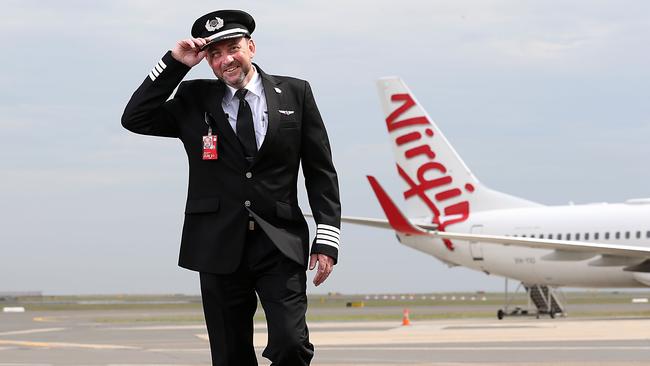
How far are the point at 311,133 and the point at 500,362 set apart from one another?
5.68 m

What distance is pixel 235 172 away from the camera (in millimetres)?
4957

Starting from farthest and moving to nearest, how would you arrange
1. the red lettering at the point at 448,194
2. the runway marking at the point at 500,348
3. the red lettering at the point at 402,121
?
→ the red lettering at the point at 402,121
the red lettering at the point at 448,194
the runway marking at the point at 500,348

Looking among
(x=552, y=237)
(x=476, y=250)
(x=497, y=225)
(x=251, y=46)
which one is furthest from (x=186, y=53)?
(x=476, y=250)

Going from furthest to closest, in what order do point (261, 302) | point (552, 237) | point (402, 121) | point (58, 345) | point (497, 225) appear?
point (402, 121)
point (497, 225)
point (552, 237)
point (58, 345)
point (261, 302)

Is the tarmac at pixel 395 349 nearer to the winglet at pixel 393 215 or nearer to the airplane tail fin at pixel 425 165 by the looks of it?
the winglet at pixel 393 215

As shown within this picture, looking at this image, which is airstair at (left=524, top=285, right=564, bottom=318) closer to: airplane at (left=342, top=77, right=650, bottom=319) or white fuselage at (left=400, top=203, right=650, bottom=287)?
airplane at (left=342, top=77, right=650, bottom=319)

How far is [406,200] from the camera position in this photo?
1325 inches

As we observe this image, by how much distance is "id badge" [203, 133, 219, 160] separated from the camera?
16.2 feet

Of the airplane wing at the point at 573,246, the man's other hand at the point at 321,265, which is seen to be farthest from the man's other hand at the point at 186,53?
the airplane wing at the point at 573,246

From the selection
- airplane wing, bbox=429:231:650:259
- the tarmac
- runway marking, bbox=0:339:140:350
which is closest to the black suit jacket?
the tarmac

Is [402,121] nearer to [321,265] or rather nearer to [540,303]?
[540,303]

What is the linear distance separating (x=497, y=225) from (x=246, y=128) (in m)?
26.9

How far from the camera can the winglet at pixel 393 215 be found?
2962 cm

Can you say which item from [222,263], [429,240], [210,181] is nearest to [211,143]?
[210,181]
